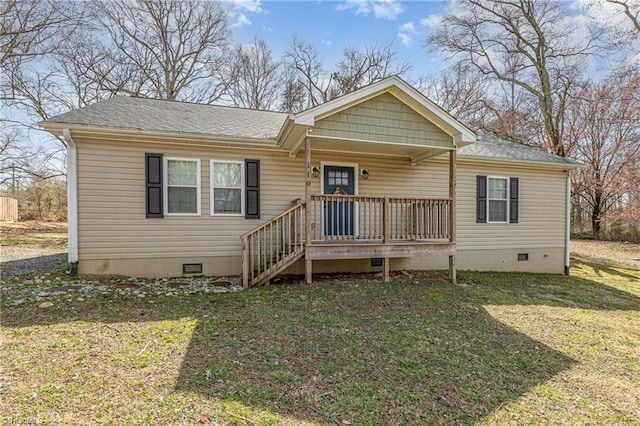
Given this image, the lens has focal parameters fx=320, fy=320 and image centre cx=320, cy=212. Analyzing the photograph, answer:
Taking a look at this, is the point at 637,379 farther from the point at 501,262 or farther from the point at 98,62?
the point at 98,62

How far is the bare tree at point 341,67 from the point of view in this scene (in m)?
19.8

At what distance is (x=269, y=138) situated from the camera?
7.07 meters

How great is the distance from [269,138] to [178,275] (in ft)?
11.7

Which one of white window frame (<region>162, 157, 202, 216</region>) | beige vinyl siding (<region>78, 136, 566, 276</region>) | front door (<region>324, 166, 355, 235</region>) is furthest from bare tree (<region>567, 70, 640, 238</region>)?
white window frame (<region>162, 157, 202, 216</region>)

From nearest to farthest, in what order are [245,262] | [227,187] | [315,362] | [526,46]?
[315,362], [245,262], [227,187], [526,46]

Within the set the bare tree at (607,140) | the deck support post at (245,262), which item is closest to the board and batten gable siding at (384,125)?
the deck support post at (245,262)

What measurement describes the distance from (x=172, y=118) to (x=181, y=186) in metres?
1.76

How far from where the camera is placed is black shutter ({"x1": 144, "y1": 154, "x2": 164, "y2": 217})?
6562 mm

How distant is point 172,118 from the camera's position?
7379mm

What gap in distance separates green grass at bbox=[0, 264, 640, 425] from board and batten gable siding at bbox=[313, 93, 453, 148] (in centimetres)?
309

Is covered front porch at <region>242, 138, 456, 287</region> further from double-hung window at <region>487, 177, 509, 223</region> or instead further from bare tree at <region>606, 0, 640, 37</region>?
bare tree at <region>606, 0, 640, 37</region>

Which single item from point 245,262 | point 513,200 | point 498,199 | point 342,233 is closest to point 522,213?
point 513,200

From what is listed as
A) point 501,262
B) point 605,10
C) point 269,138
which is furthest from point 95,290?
point 605,10

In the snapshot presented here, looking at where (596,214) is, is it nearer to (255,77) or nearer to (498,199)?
(498,199)
